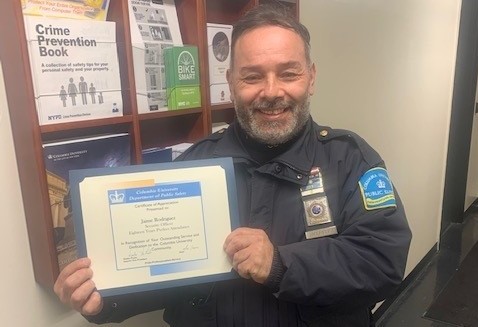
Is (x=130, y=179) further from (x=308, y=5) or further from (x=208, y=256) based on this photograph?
(x=308, y=5)

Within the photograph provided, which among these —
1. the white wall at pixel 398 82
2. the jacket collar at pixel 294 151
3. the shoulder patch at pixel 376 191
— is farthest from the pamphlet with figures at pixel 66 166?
the white wall at pixel 398 82

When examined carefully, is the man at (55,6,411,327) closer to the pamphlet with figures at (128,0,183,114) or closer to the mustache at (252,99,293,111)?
the mustache at (252,99,293,111)

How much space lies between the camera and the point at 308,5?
5.82 ft

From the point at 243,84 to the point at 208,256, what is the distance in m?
0.45

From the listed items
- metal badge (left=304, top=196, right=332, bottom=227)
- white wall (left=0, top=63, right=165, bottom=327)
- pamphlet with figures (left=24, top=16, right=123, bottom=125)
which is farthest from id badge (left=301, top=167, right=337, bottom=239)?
white wall (left=0, top=63, right=165, bottom=327)

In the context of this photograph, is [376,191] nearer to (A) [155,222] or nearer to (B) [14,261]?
(A) [155,222]

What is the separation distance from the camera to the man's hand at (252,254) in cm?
85

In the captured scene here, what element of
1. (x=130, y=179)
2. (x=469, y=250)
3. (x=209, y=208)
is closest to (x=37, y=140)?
(x=130, y=179)

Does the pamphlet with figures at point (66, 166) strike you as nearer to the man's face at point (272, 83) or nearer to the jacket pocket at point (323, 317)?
the man's face at point (272, 83)

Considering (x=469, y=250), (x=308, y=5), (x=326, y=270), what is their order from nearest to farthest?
(x=326, y=270), (x=308, y=5), (x=469, y=250)

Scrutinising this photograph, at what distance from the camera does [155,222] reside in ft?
2.96

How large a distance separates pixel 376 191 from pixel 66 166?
0.74m

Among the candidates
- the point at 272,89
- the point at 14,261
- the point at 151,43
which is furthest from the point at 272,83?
the point at 14,261

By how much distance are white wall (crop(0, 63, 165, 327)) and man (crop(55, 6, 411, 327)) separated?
166mm
